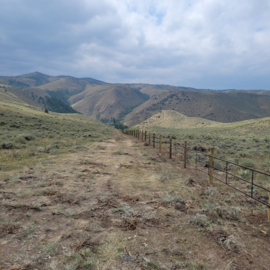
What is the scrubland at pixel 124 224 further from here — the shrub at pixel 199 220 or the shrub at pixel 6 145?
the shrub at pixel 6 145

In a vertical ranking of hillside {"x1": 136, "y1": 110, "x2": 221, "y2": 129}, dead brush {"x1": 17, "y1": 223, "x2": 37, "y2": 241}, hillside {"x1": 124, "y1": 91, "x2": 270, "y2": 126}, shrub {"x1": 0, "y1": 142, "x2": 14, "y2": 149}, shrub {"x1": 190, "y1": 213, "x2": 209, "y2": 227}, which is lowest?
shrub {"x1": 190, "y1": 213, "x2": 209, "y2": 227}

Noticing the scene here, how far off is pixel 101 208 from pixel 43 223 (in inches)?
56.9

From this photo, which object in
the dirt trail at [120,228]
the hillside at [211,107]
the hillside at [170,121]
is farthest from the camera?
the hillside at [211,107]

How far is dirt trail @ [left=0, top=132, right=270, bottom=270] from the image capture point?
126 inches

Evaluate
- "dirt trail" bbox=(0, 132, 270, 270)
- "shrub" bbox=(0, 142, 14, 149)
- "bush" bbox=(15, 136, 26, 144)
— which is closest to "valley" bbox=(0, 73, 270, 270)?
"dirt trail" bbox=(0, 132, 270, 270)

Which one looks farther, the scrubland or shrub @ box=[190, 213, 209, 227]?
shrub @ box=[190, 213, 209, 227]

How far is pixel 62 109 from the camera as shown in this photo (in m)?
163

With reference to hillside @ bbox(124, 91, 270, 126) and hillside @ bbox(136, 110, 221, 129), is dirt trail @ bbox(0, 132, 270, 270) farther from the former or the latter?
hillside @ bbox(124, 91, 270, 126)

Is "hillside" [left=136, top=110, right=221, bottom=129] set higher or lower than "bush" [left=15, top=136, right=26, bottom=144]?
higher

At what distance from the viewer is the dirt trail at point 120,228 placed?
319 cm

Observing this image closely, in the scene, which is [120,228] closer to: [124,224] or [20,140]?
[124,224]

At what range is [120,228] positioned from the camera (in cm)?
414

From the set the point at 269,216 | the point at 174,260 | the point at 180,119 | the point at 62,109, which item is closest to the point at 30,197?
the point at 174,260

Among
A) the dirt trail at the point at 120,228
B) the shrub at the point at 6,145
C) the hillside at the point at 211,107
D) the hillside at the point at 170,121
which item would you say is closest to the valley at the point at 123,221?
the dirt trail at the point at 120,228
